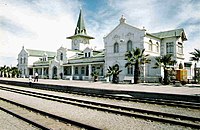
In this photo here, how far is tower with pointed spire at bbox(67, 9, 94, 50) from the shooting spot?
2478 inches

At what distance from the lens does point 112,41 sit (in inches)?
1640

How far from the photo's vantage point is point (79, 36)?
2475 inches

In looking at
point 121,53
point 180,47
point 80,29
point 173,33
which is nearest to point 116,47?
point 121,53

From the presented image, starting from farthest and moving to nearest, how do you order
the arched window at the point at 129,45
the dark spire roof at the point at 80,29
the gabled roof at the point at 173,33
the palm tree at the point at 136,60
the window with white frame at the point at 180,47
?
the dark spire roof at the point at 80,29, the window with white frame at the point at 180,47, the gabled roof at the point at 173,33, the arched window at the point at 129,45, the palm tree at the point at 136,60

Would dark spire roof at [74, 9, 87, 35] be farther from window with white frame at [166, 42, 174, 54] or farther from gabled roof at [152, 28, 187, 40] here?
window with white frame at [166, 42, 174, 54]

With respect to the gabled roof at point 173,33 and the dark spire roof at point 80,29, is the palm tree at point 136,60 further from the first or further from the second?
the dark spire roof at point 80,29

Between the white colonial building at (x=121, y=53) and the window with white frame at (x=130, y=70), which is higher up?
the white colonial building at (x=121, y=53)

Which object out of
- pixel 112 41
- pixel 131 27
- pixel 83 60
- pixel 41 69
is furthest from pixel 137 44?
pixel 41 69

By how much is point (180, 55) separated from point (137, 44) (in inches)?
374

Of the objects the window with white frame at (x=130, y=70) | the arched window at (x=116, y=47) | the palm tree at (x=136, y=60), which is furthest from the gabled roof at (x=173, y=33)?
the palm tree at (x=136, y=60)

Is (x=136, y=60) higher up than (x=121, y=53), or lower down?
lower down

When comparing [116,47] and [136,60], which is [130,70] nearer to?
[116,47]

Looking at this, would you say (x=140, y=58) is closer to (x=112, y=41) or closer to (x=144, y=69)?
(x=144, y=69)

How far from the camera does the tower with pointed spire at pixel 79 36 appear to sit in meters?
62.9
